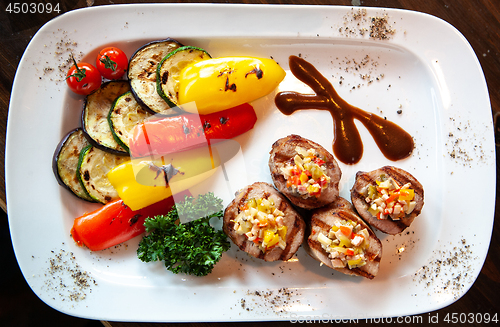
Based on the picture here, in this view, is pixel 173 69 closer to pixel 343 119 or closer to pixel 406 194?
pixel 343 119

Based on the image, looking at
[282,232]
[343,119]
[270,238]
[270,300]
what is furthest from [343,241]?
[343,119]

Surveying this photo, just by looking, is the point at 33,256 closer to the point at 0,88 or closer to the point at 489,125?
the point at 0,88

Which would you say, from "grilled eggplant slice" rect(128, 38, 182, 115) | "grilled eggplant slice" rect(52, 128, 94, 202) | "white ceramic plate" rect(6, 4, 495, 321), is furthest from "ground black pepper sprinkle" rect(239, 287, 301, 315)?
"grilled eggplant slice" rect(128, 38, 182, 115)

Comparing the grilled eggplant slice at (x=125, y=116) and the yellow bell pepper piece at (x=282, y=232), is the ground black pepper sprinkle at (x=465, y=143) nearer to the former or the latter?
the yellow bell pepper piece at (x=282, y=232)

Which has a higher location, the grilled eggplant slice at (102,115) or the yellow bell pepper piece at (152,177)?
the grilled eggplant slice at (102,115)

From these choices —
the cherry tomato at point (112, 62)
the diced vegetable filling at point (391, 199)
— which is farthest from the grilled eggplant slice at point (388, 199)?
the cherry tomato at point (112, 62)

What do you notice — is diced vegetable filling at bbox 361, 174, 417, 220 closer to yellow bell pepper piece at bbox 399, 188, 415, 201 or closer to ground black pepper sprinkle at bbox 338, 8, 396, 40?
yellow bell pepper piece at bbox 399, 188, 415, 201

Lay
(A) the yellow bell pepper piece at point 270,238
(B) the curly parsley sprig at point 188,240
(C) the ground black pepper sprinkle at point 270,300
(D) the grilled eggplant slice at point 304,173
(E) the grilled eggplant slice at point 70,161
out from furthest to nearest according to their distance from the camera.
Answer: (C) the ground black pepper sprinkle at point 270,300, (E) the grilled eggplant slice at point 70,161, (B) the curly parsley sprig at point 188,240, (D) the grilled eggplant slice at point 304,173, (A) the yellow bell pepper piece at point 270,238
